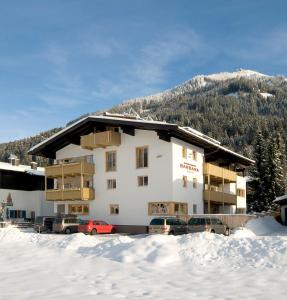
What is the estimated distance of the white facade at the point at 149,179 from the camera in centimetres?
4275

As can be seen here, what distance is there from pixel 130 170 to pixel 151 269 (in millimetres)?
26989

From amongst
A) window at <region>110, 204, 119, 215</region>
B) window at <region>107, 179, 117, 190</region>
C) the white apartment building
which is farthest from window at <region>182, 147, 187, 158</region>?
window at <region>110, 204, 119, 215</region>

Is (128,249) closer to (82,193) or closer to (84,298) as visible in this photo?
(84,298)

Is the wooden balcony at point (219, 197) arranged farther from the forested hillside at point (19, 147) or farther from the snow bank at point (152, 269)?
the forested hillside at point (19, 147)

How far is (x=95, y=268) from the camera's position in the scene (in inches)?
751

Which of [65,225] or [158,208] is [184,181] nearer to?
[158,208]

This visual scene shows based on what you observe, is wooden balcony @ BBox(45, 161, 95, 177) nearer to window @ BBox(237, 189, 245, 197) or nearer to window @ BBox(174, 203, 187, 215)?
window @ BBox(174, 203, 187, 215)

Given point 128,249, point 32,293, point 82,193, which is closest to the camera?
point 32,293

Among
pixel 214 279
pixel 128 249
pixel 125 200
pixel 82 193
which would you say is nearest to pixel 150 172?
pixel 125 200

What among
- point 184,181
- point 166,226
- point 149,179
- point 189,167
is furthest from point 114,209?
point 166,226

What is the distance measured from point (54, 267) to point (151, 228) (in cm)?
1559

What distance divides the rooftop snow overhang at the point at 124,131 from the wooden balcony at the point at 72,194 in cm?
528

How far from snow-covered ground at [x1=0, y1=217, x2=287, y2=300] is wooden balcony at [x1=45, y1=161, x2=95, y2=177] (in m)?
21.5

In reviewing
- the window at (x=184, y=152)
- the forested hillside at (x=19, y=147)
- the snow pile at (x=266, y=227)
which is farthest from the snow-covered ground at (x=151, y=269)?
the forested hillside at (x=19, y=147)
